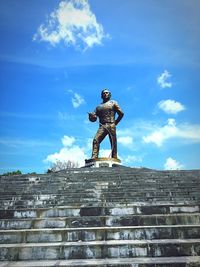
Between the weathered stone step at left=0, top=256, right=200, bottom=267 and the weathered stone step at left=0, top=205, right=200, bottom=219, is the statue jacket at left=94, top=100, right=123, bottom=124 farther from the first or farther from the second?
the weathered stone step at left=0, top=256, right=200, bottom=267

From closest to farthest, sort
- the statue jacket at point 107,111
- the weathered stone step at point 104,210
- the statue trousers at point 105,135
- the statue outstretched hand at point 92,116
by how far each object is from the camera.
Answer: the weathered stone step at point 104,210
the statue trousers at point 105,135
the statue jacket at point 107,111
the statue outstretched hand at point 92,116

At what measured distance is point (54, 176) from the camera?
952 centimetres

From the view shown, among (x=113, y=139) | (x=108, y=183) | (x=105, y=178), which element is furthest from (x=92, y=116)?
(x=108, y=183)

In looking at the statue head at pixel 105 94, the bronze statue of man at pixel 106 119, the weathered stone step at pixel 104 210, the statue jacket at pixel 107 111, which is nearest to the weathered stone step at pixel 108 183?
the weathered stone step at pixel 104 210

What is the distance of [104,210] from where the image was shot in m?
6.12

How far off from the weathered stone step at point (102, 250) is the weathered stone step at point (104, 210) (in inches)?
51.7

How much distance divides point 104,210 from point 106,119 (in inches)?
288

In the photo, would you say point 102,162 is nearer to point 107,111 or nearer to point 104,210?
point 107,111

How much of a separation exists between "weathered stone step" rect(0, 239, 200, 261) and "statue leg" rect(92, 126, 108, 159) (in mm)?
7691

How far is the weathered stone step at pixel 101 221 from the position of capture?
550cm

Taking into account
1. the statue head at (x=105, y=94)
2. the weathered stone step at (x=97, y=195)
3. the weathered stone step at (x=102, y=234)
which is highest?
the statue head at (x=105, y=94)

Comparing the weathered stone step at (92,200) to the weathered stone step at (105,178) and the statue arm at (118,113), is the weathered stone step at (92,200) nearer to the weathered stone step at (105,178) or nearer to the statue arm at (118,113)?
the weathered stone step at (105,178)

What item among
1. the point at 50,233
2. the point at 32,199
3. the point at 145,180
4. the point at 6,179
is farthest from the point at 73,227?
the point at 6,179

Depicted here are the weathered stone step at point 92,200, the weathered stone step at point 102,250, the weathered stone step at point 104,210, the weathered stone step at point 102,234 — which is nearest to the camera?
the weathered stone step at point 102,250
